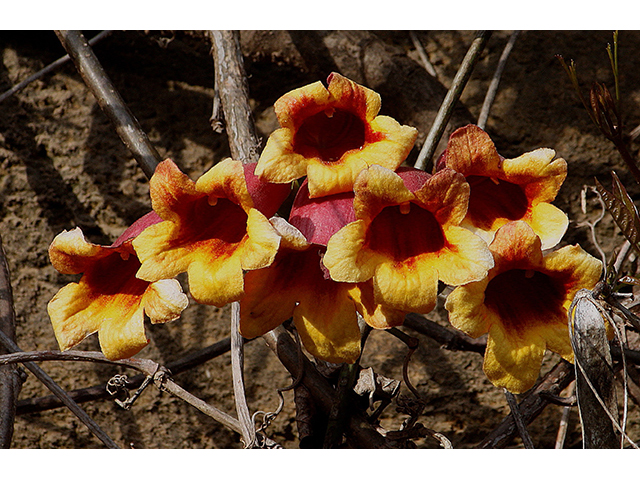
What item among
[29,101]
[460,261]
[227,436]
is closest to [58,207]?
[29,101]

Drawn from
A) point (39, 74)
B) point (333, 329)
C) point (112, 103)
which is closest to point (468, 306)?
point (333, 329)

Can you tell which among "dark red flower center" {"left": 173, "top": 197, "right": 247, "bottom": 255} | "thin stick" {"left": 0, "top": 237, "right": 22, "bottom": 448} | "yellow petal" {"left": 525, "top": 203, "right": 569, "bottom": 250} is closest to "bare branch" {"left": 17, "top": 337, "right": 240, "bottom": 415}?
"thin stick" {"left": 0, "top": 237, "right": 22, "bottom": 448}

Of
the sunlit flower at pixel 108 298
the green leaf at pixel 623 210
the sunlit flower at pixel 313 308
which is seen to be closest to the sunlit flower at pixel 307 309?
the sunlit flower at pixel 313 308

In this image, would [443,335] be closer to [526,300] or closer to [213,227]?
[526,300]

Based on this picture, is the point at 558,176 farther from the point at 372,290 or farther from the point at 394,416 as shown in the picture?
the point at 394,416

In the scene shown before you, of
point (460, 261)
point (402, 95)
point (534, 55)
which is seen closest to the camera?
point (460, 261)

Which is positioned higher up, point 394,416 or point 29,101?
point 29,101
